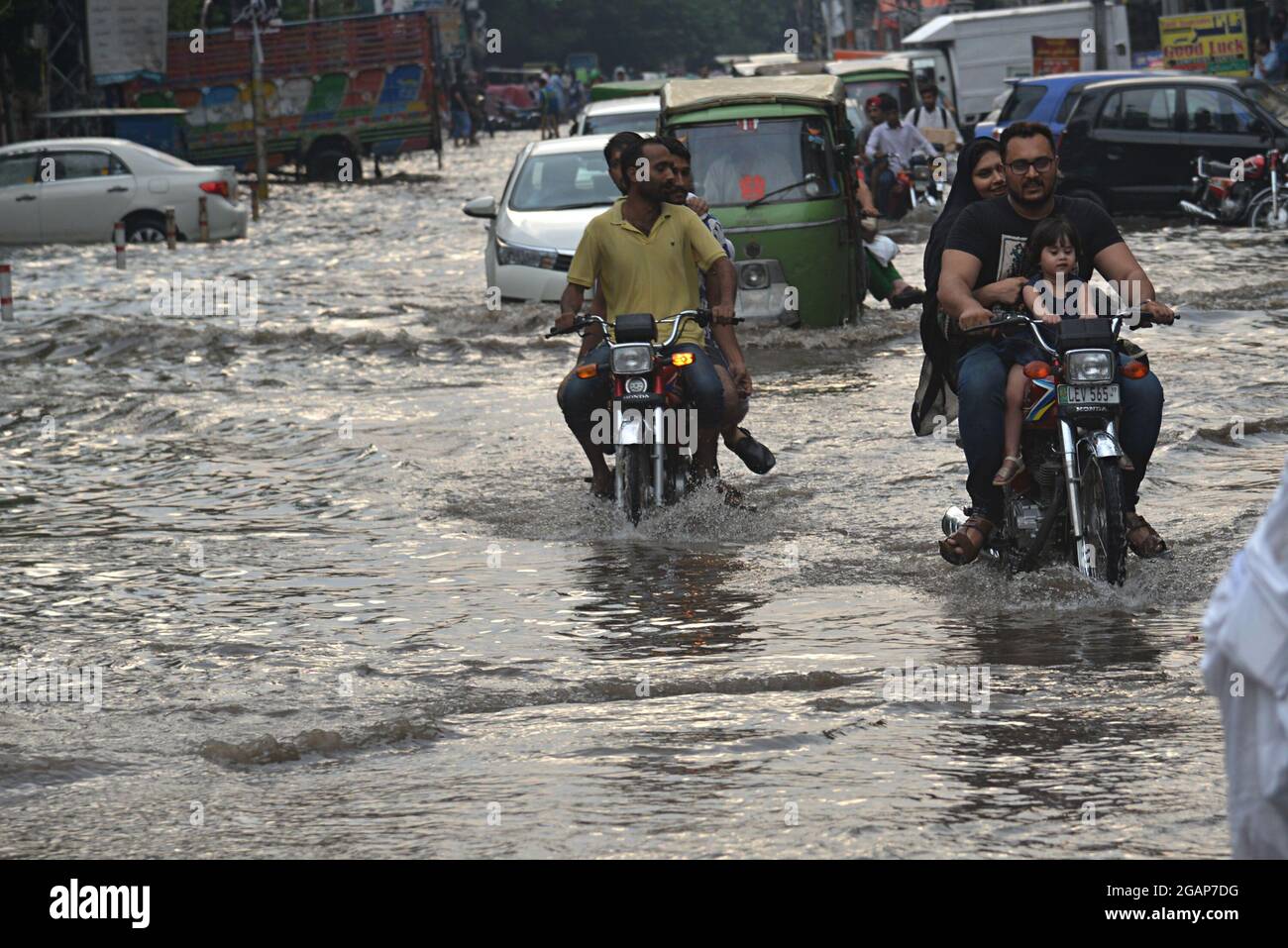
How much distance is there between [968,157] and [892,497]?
2.34 m

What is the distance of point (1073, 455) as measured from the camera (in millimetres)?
6914

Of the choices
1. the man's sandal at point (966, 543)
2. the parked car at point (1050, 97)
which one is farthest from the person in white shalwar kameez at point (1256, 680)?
the parked car at point (1050, 97)

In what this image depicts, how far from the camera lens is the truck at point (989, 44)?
40.5 m

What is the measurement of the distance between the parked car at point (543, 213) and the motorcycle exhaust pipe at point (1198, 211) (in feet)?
23.5

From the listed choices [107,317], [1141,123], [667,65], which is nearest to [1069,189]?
[1141,123]

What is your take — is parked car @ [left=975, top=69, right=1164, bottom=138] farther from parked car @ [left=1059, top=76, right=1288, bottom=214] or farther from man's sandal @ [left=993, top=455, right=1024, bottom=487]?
man's sandal @ [left=993, top=455, right=1024, bottom=487]

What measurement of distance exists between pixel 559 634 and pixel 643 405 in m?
1.72

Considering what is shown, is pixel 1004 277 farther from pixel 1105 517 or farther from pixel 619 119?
pixel 619 119

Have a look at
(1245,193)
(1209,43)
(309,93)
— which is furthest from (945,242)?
(309,93)

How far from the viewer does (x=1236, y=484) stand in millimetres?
9586

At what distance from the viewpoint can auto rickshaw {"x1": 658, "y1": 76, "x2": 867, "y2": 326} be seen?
51.0ft

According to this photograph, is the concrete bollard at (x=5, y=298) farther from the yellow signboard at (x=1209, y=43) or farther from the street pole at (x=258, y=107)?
the yellow signboard at (x=1209, y=43)

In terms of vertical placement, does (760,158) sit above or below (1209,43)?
below

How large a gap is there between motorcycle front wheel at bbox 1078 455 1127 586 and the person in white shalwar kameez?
3899 mm
